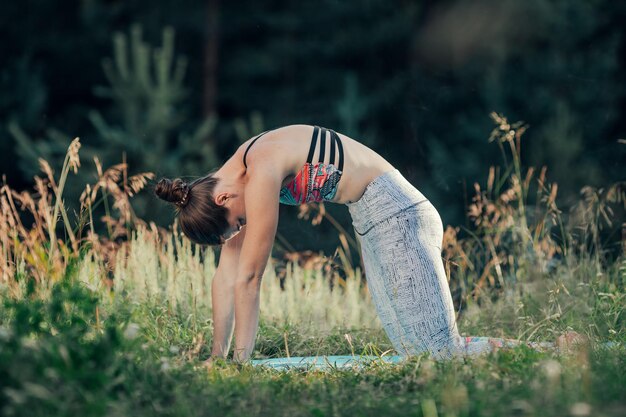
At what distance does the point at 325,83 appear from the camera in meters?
15.2

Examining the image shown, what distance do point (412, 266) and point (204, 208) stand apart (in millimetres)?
967

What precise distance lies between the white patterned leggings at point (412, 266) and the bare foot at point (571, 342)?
245mm

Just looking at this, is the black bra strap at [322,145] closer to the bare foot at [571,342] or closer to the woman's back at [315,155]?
the woman's back at [315,155]

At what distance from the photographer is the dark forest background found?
1154 centimetres

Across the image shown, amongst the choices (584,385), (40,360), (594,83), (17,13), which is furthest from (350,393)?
(17,13)

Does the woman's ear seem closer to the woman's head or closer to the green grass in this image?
the woman's head

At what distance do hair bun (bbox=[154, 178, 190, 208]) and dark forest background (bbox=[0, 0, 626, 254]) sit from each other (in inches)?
258

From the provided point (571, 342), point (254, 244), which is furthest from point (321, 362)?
point (571, 342)

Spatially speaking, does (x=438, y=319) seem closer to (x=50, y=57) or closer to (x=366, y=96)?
(x=366, y=96)

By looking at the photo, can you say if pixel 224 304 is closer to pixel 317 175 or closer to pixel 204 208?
pixel 204 208

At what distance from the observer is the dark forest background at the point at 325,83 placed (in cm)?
1154

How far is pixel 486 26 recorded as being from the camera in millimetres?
14016

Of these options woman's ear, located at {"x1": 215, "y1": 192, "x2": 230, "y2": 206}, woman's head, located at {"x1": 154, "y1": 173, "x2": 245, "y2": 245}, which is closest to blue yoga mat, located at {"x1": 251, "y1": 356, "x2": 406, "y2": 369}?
woman's head, located at {"x1": 154, "y1": 173, "x2": 245, "y2": 245}

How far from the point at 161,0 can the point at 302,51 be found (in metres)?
2.91
